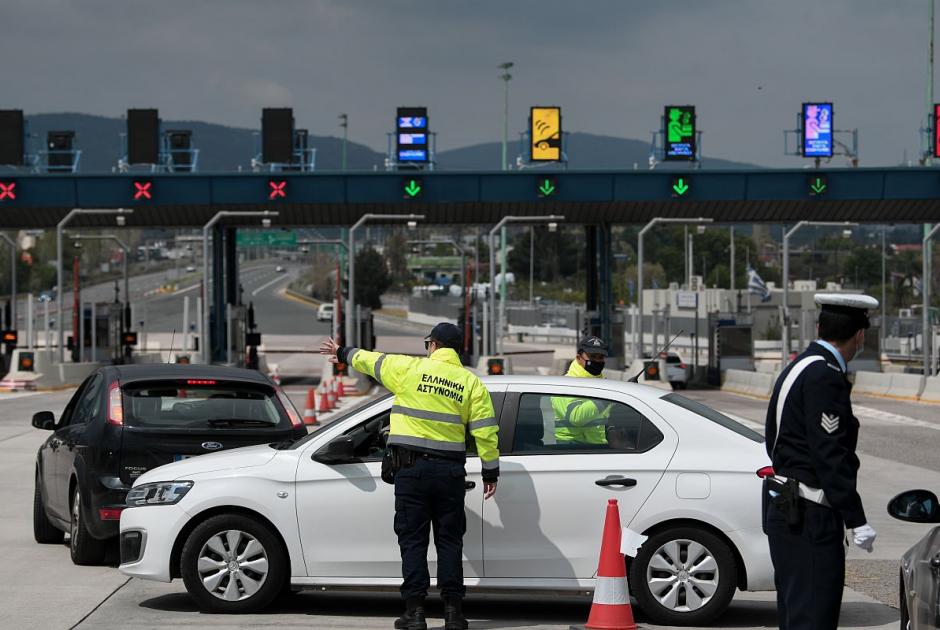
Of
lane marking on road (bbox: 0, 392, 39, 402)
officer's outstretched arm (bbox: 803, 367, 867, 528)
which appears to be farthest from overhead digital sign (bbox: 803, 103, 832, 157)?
officer's outstretched arm (bbox: 803, 367, 867, 528)

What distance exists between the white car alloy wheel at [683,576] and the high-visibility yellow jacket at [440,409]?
3.86ft

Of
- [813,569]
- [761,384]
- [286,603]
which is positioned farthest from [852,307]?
[761,384]

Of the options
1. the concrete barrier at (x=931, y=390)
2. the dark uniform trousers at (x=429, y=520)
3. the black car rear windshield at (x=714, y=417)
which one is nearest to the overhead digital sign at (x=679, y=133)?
the concrete barrier at (x=931, y=390)

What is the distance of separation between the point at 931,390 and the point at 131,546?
31247 mm

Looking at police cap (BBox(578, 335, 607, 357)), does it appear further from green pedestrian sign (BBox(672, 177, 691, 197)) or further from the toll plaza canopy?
green pedestrian sign (BBox(672, 177, 691, 197))

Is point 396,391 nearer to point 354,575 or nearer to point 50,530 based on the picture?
point 354,575

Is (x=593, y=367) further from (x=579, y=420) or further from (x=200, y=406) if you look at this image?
(x=200, y=406)

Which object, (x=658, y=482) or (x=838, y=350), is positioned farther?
(x=658, y=482)

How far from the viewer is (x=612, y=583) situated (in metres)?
8.23

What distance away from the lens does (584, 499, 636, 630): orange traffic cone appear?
324 inches

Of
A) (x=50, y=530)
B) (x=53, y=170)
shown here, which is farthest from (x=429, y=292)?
(x=50, y=530)

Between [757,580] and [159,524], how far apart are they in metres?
3.61

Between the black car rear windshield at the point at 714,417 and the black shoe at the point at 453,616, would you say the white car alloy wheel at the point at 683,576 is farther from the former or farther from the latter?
the black shoe at the point at 453,616

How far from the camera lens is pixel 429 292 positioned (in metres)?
141
